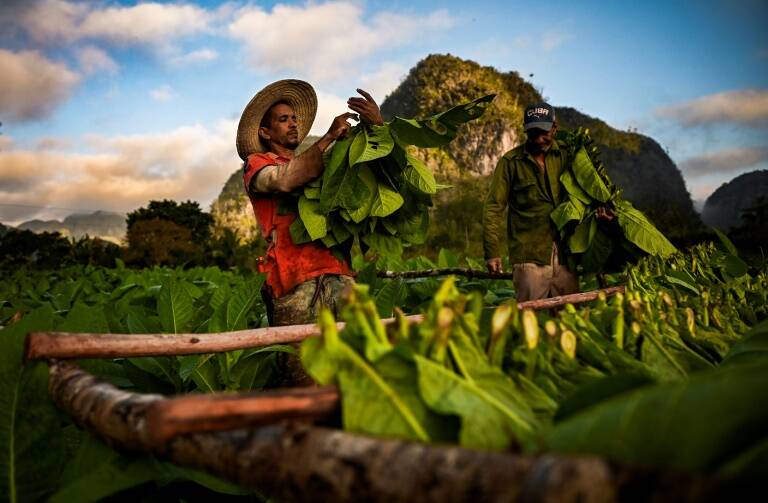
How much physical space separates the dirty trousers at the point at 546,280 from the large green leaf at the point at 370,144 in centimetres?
247

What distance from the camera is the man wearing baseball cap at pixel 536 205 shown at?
416 centimetres

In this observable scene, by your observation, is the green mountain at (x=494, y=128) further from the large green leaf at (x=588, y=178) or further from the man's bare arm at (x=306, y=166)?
the man's bare arm at (x=306, y=166)

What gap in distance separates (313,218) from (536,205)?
8.33 ft

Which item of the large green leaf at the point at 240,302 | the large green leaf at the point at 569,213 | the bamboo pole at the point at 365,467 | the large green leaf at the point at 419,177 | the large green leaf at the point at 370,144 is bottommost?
the bamboo pole at the point at 365,467

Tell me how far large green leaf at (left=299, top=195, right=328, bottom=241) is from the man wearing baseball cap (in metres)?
2.42

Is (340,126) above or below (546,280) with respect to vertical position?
above

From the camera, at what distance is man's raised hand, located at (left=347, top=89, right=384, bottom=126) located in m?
2.29

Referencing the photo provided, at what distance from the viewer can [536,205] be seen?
4.28 metres

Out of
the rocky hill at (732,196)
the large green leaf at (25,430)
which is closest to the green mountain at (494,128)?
the rocky hill at (732,196)

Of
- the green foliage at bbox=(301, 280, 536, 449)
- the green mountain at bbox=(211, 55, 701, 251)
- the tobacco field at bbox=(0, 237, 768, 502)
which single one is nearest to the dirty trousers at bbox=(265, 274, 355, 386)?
the tobacco field at bbox=(0, 237, 768, 502)

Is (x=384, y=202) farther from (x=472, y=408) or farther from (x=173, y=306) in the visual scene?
(x=472, y=408)

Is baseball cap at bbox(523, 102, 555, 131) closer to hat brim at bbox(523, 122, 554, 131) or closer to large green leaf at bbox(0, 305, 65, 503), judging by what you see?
hat brim at bbox(523, 122, 554, 131)

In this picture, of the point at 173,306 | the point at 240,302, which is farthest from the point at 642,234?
the point at 173,306

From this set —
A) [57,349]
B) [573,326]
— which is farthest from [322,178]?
[573,326]
